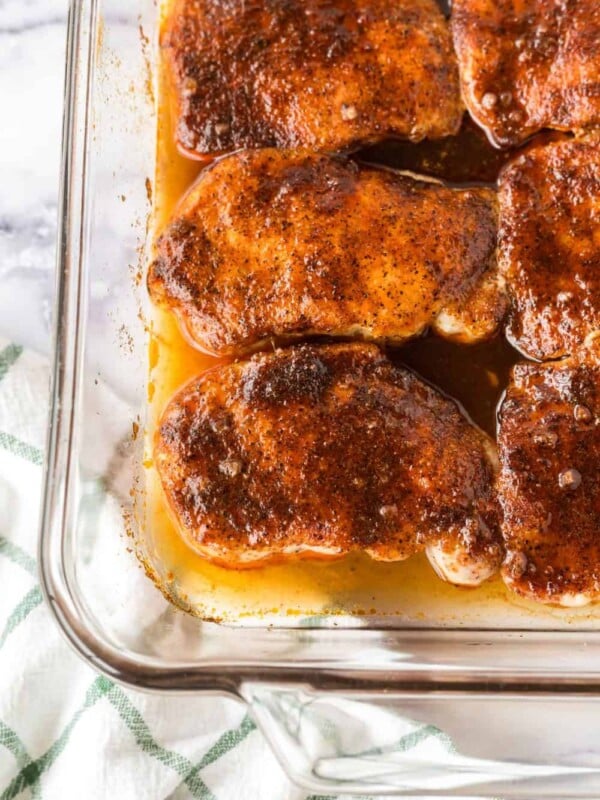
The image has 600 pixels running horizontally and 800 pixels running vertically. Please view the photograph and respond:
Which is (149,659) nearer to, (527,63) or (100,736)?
(100,736)

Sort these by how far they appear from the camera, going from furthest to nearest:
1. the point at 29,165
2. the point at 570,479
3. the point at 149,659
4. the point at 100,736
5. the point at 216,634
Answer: the point at 29,165 < the point at 100,736 < the point at 216,634 < the point at 570,479 < the point at 149,659

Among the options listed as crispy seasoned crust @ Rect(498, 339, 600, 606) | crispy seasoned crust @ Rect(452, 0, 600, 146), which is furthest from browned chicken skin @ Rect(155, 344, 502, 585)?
crispy seasoned crust @ Rect(452, 0, 600, 146)

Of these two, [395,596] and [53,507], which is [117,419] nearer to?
[53,507]

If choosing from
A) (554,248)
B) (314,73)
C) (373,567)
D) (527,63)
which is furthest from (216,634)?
(527,63)

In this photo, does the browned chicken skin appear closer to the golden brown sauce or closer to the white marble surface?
the golden brown sauce

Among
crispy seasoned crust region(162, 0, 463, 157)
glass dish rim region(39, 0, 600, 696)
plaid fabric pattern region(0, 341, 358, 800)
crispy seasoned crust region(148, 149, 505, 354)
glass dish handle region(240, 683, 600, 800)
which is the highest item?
crispy seasoned crust region(162, 0, 463, 157)

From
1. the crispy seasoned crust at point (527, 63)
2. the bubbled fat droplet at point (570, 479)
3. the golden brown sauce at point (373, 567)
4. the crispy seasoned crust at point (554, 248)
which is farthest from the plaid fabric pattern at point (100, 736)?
the crispy seasoned crust at point (527, 63)
